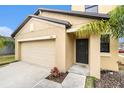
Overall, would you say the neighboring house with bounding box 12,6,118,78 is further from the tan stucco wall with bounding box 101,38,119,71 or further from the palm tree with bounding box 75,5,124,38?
the palm tree with bounding box 75,5,124,38

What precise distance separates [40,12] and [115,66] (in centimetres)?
923

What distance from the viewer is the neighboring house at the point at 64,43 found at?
8.13 meters

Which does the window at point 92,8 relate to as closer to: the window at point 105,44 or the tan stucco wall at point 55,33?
the window at point 105,44

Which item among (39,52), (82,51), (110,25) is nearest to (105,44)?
(82,51)

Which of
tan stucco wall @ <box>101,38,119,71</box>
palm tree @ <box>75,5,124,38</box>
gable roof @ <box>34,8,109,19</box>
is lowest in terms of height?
tan stucco wall @ <box>101,38,119,71</box>

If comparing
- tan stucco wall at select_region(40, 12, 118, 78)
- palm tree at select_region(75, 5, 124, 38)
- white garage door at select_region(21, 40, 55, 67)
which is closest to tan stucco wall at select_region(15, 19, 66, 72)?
tan stucco wall at select_region(40, 12, 118, 78)

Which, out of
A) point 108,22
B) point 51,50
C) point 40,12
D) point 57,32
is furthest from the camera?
point 40,12

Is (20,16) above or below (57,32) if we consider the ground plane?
above

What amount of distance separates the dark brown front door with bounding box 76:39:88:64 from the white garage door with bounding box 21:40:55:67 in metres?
2.23

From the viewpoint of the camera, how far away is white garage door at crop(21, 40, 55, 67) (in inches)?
385
